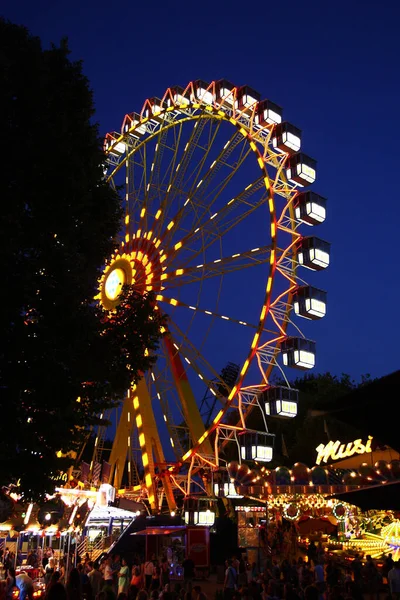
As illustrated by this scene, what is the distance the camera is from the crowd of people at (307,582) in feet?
31.7

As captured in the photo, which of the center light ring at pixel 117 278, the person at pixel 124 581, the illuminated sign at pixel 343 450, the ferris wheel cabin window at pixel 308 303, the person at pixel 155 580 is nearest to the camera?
the person at pixel 155 580

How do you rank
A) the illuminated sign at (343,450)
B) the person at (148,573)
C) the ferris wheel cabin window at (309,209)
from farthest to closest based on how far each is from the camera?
1. the illuminated sign at (343,450)
2. the ferris wheel cabin window at (309,209)
3. the person at (148,573)

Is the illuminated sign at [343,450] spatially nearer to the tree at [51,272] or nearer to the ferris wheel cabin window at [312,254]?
the ferris wheel cabin window at [312,254]

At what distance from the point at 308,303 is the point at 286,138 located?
247 inches

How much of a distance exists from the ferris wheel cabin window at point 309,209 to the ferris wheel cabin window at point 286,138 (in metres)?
1.91

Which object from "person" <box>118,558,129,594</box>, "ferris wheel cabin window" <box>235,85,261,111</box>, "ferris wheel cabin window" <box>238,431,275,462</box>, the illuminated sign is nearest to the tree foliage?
the illuminated sign

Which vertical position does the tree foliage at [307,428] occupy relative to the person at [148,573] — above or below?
→ above

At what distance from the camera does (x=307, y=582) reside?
12.0 m

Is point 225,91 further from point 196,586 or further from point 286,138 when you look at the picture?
point 196,586

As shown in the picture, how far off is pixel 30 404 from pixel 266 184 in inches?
622

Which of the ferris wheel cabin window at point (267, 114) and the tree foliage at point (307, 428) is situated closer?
the ferris wheel cabin window at point (267, 114)

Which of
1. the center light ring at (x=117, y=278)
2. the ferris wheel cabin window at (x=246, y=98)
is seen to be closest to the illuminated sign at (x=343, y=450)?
the center light ring at (x=117, y=278)

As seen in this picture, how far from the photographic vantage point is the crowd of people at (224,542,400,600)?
9.65 metres

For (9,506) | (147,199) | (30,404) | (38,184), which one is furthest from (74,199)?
(147,199)
